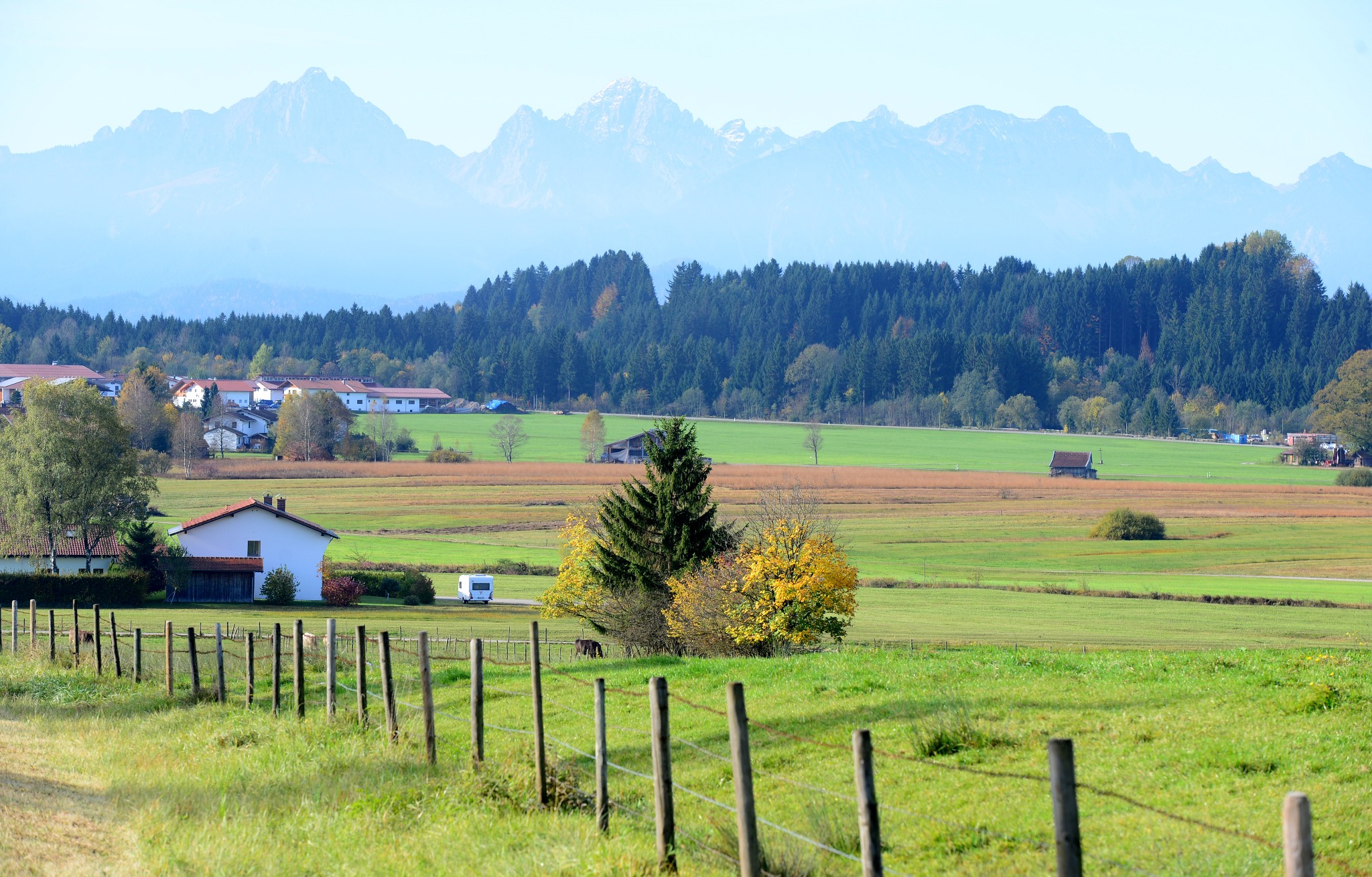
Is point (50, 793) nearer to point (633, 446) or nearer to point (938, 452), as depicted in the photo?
point (633, 446)

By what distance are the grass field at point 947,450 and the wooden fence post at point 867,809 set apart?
437ft

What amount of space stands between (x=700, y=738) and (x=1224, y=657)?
776 centimetres

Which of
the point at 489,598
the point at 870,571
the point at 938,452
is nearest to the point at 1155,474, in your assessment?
the point at 938,452

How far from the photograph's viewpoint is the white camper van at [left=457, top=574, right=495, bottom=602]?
57.5 m

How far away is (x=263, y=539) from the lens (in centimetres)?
6384

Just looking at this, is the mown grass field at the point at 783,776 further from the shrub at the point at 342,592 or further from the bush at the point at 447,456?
the bush at the point at 447,456

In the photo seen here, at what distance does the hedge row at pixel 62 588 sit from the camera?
5625 centimetres

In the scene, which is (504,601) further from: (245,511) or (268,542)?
(245,511)

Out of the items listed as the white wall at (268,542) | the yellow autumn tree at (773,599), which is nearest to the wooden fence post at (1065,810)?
the yellow autumn tree at (773,599)

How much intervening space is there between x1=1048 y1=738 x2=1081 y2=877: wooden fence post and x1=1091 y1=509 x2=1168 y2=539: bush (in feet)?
267

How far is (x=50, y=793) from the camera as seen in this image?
13.2 meters

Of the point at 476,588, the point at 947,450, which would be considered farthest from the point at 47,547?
the point at 947,450

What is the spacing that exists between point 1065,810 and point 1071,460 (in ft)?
456

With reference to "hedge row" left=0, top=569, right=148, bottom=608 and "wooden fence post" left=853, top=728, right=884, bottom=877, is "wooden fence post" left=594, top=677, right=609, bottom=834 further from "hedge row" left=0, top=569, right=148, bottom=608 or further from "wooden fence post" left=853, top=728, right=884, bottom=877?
"hedge row" left=0, top=569, right=148, bottom=608
